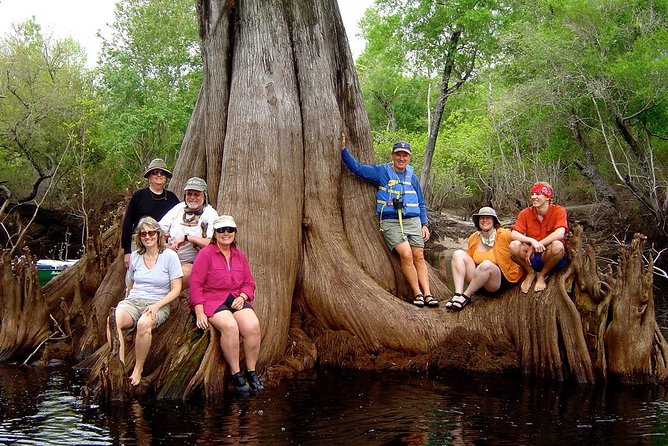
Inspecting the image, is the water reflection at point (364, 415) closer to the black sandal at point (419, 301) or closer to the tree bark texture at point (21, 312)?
the black sandal at point (419, 301)

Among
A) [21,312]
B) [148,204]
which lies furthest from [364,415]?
[21,312]

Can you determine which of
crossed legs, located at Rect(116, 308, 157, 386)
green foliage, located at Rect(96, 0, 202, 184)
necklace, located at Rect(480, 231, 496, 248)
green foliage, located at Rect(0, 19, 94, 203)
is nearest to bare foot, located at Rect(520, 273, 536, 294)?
necklace, located at Rect(480, 231, 496, 248)

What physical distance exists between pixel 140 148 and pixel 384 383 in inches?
1320

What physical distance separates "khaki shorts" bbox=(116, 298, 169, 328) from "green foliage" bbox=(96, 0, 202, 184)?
A: 105 ft

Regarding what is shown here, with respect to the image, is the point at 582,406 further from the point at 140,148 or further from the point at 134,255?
the point at 140,148

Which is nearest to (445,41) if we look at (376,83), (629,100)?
(629,100)

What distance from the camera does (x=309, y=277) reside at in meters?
9.00

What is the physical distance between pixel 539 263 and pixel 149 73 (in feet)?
116

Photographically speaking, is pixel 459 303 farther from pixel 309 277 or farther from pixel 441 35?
pixel 441 35

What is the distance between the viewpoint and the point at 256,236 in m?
Result: 8.39

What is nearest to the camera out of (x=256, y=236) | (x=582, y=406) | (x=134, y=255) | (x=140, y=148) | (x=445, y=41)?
(x=582, y=406)

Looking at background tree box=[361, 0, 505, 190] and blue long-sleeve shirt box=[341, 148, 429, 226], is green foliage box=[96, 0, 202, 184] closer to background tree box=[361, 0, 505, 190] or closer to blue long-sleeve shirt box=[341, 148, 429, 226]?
background tree box=[361, 0, 505, 190]

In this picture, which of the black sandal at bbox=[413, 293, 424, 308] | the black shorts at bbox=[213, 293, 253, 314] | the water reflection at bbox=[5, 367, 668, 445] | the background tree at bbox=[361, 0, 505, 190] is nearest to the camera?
the water reflection at bbox=[5, 367, 668, 445]

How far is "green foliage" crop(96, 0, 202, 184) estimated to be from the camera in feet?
127
